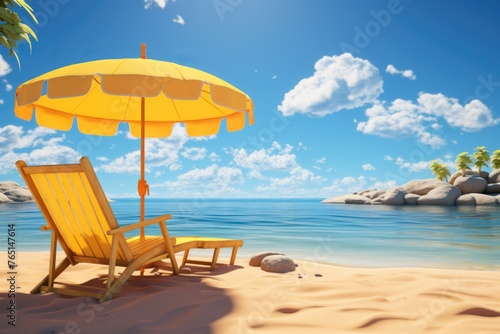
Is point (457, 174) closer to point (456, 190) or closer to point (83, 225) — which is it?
point (456, 190)

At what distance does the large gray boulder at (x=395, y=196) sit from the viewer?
3054 cm

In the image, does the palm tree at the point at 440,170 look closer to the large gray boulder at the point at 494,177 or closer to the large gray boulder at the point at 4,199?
the large gray boulder at the point at 494,177

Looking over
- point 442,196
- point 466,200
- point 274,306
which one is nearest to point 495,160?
point 466,200

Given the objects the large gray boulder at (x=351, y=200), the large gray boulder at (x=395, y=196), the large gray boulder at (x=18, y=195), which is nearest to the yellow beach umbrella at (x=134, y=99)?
the large gray boulder at (x=395, y=196)

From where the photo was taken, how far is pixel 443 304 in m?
3.00

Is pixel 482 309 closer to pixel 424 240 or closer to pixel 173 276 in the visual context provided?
pixel 173 276

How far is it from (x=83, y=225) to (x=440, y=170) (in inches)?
1673

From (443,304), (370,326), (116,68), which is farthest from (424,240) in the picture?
(116,68)

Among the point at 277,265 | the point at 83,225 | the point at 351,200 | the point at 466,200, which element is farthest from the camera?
the point at 351,200

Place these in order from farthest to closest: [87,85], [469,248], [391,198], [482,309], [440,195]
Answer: [391,198], [440,195], [469,248], [87,85], [482,309]

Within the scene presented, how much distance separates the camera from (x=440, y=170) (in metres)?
40.3

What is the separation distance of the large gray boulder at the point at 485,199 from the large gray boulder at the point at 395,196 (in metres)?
4.90

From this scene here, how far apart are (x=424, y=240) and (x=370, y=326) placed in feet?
31.2

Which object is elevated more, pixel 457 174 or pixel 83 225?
pixel 457 174
